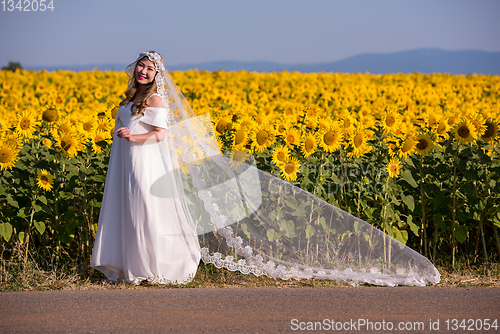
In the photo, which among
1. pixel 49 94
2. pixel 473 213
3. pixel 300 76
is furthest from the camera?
pixel 300 76

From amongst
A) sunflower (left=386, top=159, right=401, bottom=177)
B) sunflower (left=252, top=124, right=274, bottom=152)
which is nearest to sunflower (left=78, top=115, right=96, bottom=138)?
sunflower (left=252, top=124, right=274, bottom=152)

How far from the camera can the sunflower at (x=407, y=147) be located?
5.64m

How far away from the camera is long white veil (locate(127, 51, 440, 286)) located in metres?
5.08

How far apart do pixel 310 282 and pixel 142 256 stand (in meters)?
1.68

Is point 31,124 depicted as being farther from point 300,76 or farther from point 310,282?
point 300,76

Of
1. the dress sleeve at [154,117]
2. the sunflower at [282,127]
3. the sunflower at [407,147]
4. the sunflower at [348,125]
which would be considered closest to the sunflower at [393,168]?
the sunflower at [407,147]

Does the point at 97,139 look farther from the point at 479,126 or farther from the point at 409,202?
the point at 479,126

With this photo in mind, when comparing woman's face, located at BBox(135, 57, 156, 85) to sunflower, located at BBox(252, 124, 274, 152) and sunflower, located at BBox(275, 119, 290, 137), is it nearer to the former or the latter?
sunflower, located at BBox(252, 124, 274, 152)

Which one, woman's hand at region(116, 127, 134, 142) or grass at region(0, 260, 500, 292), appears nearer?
woman's hand at region(116, 127, 134, 142)

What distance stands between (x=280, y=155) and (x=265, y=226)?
887mm

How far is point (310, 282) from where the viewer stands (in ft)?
16.9

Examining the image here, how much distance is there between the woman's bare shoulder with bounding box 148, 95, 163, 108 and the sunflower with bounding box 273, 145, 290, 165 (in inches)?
57.8

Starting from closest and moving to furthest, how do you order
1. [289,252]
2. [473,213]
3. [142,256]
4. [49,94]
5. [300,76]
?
[142,256] < [289,252] < [473,213] < [49,94] < [300,76]

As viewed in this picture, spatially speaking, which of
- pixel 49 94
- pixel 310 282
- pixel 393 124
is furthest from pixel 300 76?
pixel 310 282
